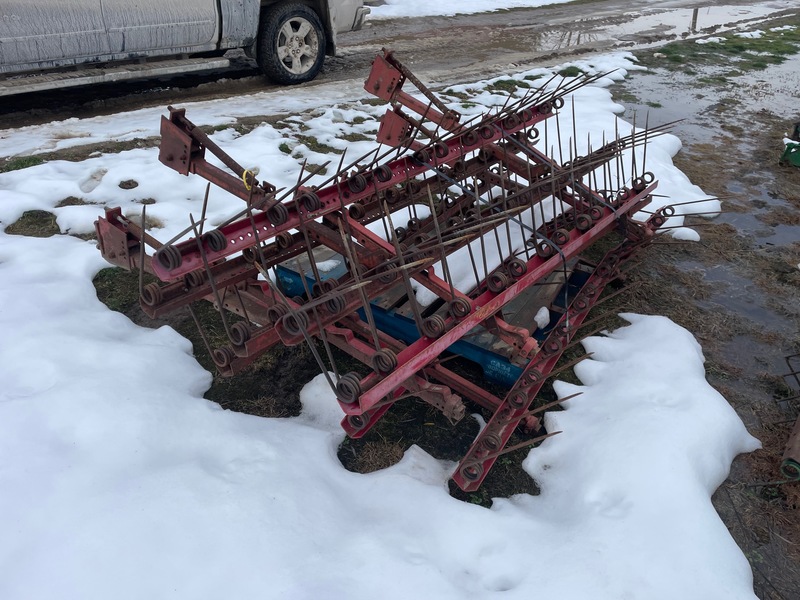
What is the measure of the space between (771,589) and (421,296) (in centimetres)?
243

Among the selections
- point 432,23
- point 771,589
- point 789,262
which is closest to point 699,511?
point 771,589

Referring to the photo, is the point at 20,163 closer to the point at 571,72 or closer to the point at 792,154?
the point at 792,154

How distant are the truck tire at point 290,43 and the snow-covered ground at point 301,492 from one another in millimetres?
5473

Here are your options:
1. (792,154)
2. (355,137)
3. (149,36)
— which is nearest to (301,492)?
(355,137)

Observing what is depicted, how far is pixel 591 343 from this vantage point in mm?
3762

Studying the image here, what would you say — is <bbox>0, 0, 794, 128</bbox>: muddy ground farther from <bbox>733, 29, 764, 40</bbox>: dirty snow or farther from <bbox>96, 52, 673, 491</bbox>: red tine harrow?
<bbox>96, 52, 673, 491</bbox>: red tine harrow

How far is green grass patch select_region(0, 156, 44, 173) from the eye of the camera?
537 centimetres

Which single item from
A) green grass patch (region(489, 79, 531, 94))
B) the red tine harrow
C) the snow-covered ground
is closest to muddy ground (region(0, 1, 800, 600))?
the snow-covered ground

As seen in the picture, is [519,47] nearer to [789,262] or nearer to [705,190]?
[705,190]

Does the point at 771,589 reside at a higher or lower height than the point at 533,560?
lower

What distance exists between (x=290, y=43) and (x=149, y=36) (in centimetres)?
219

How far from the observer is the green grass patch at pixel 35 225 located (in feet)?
14.9

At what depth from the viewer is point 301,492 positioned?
2467 millimetres

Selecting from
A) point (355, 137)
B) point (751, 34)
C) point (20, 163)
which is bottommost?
point (751, 34)
